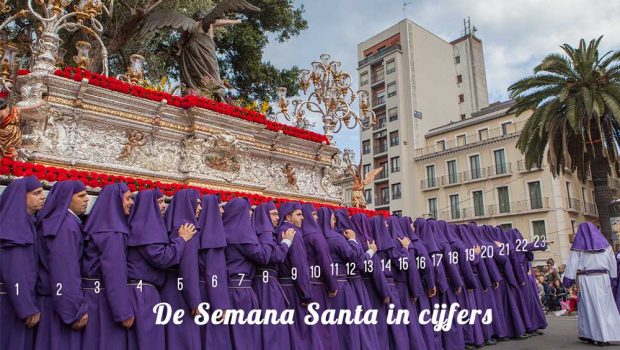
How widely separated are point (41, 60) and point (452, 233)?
747 cm

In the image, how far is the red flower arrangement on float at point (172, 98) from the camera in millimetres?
8125

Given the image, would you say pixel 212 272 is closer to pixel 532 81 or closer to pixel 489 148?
pixel 532 81

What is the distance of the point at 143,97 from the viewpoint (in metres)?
8.79

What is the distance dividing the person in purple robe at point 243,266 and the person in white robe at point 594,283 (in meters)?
5.40

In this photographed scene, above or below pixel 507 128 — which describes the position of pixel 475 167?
below

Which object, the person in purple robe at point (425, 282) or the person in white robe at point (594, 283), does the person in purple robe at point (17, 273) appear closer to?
the person in purple robe at point (425, 282)

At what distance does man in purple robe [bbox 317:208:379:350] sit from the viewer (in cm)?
576

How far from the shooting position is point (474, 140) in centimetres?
3728

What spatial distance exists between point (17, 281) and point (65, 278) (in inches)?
13.0

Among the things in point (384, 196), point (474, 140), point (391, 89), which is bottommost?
point (384, 196)

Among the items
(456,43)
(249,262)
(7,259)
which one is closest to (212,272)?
(249,262)

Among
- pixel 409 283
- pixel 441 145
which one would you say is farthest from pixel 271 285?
pixel 441 145

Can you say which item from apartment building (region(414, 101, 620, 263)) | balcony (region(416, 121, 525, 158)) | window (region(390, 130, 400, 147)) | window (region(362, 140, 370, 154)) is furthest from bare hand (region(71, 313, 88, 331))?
window (region(362, 140, 370, 154))

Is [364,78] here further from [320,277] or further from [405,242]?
[320,277]
